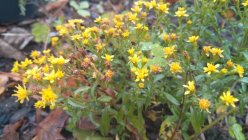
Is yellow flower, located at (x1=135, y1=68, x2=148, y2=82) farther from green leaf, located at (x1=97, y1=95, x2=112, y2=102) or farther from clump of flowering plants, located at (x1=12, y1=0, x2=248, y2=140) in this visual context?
green leaf, located at (x1=97, y1=95, x2=112, y2=102)

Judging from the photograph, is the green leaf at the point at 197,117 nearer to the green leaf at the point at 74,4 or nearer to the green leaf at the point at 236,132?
the green leaf at the point at 236,132

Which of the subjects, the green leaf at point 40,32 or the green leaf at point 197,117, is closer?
the green leaf at point 197,117

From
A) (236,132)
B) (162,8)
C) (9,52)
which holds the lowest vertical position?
(9,52)

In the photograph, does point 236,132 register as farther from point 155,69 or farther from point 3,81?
point 3,81

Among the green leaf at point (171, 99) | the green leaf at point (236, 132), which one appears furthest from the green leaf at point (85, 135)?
the green leaf at point (236, 132)

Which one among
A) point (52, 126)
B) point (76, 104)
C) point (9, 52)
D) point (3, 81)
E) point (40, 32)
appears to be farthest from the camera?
point (40, 32)

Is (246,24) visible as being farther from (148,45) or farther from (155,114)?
(155,114)

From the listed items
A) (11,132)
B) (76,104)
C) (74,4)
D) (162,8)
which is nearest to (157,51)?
(162,8)
